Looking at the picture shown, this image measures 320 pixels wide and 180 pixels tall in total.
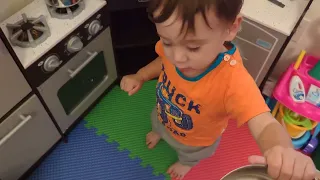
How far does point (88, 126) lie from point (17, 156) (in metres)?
0.33

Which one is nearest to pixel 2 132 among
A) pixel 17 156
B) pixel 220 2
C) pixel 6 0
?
pixel 17 156

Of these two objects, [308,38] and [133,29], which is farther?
[133,29]

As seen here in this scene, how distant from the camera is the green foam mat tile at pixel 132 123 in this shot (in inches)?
51.3

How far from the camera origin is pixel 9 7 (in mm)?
1016

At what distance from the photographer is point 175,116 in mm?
865

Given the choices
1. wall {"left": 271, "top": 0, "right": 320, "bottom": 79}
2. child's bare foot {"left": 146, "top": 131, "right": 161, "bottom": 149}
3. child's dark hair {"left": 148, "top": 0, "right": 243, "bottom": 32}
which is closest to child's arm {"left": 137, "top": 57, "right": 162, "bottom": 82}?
child's dark hair {"left": 148, "top": 0, "right": 243, "bottom": 32}

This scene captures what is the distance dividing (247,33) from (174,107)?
19.1 inches

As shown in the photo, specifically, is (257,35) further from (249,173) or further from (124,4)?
(249,173)

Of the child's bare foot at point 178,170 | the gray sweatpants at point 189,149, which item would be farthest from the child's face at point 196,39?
the child's bare foot at point 178,170

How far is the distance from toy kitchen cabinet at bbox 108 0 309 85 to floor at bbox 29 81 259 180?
0.23 metres

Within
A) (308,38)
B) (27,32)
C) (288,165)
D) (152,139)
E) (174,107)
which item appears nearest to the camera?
(288,165)

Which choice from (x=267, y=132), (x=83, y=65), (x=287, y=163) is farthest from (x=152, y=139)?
(x=287, y=163)

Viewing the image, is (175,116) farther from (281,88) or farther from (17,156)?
(17,156)

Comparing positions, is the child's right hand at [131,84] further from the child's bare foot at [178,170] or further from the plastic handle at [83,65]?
the child's bare foot at [178,170]
